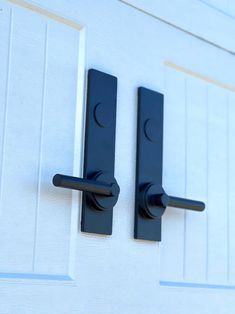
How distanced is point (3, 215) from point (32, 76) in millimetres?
223

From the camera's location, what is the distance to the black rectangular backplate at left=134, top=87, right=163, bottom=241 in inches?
46.7

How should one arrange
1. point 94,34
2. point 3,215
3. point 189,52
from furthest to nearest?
point 189,52 → point 94,34 → point 3,215

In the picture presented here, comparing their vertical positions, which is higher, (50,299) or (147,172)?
(147,172)

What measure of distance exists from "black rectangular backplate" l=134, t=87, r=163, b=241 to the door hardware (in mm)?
64

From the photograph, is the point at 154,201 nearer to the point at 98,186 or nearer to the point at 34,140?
the point at 98,186

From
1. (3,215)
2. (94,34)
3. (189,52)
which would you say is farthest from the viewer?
(189,52)

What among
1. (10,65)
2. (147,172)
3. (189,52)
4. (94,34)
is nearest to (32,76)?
(10,65)

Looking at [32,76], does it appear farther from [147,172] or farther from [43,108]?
[147,172]

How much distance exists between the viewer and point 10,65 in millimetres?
1040

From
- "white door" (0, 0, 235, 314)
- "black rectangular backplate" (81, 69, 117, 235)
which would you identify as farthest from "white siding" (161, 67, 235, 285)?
"black rectangular backplate" (81, 69, 117, 235)

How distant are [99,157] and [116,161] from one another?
1.9 inches

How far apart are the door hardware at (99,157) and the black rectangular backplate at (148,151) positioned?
6 centimetres

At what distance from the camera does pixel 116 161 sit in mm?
1170

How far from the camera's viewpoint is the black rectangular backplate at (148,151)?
46.7 inches
